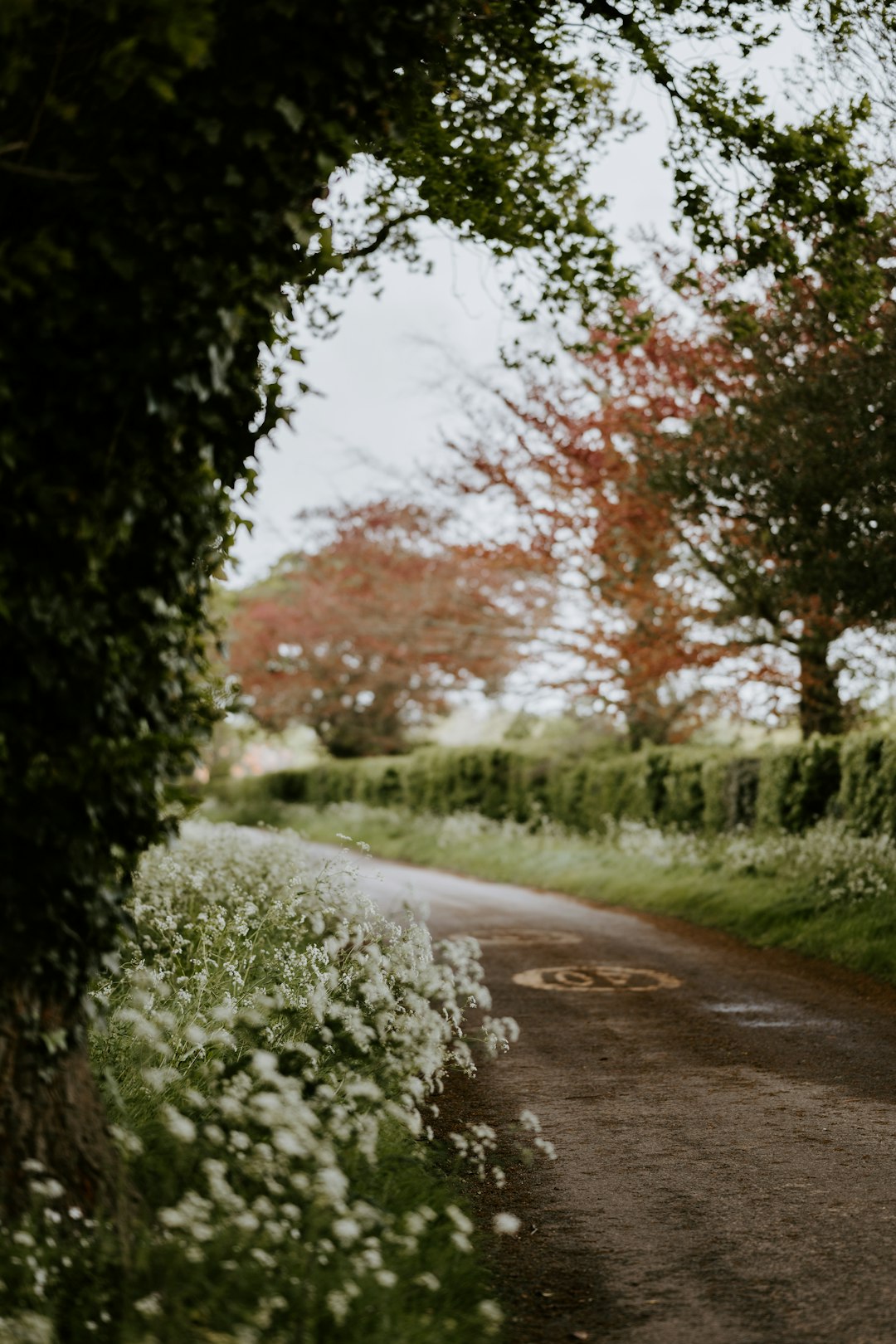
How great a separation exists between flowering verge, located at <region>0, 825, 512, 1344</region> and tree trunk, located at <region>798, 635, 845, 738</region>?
10152 mm

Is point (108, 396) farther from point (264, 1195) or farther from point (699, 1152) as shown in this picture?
point (699, 1152)

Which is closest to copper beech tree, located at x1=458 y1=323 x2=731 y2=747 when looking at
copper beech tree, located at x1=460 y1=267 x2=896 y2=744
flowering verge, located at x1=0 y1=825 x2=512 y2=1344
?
copper beech tree, located at x1=460 y1=267 x2=896 y2=744

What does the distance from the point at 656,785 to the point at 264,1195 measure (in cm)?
1647

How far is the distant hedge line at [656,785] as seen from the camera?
1392 cm

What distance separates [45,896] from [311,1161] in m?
1.37

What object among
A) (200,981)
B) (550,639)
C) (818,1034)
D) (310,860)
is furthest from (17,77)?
(550,639)

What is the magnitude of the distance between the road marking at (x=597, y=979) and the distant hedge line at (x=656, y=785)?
13.4 feet

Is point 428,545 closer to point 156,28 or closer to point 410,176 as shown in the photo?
point 410,176

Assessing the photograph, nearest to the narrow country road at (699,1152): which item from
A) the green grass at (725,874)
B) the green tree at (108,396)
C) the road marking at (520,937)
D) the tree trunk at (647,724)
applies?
the green grass at (725,874)

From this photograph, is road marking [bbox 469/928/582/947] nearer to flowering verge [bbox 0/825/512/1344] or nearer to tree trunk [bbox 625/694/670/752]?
flowering verge [bbox 0/825/512/1344]

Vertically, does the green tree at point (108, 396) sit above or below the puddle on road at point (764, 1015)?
above

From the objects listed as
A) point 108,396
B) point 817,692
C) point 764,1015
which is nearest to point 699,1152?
point 764,1015

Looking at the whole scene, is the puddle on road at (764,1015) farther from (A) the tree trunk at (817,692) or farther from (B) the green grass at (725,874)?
(A) the tree trunk at (817,692)

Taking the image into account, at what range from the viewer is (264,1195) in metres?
3.86
